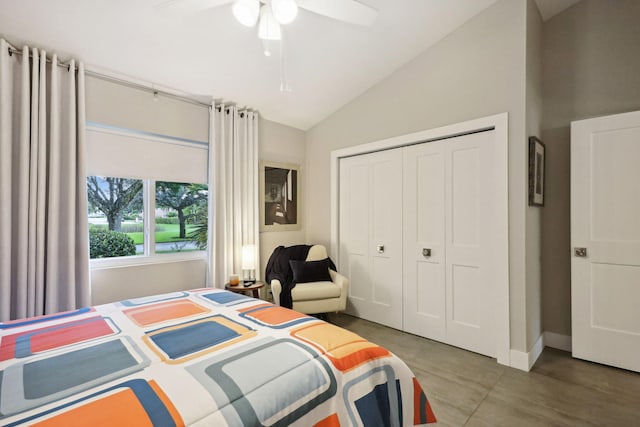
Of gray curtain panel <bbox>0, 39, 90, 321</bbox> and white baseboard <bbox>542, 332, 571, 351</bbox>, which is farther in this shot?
white baseboard <bbox>542, 332, 571, 351</bbox>

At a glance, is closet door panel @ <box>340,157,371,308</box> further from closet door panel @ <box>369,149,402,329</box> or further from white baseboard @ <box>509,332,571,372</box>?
white baseboard @ <box>509,332,571,372</box>

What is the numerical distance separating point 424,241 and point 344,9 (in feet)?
6.99

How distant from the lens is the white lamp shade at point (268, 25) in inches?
73.4

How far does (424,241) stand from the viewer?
3.05 m

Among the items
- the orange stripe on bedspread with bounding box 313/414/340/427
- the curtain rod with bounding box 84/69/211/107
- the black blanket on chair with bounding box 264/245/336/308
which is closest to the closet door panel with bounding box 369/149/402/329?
the black blanket on chair with bounding box 264/245/336/308

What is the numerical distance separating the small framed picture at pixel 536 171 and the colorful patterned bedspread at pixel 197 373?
1928mm

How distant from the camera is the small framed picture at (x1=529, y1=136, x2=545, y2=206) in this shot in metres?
2.43

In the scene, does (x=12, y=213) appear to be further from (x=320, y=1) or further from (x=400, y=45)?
(x=400, y=45)

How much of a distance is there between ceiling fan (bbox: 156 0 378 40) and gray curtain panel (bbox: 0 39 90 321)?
131 centimetres

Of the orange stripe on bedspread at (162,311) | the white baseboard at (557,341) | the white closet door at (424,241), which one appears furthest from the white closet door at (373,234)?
the orange stripe on bedspread at (162,311)

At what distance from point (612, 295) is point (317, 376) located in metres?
2.67

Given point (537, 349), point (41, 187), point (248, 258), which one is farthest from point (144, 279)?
point (537, 349)

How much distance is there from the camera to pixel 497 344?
2523 millimetres

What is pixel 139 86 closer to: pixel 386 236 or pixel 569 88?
pixel 386 236
